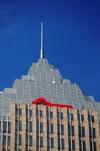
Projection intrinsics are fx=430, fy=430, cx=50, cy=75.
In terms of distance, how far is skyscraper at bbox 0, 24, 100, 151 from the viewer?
435 ft

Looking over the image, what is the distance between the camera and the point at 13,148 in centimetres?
12938

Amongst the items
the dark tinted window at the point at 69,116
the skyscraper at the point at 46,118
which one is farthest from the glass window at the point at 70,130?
the dark tinted window at the point at 69,116

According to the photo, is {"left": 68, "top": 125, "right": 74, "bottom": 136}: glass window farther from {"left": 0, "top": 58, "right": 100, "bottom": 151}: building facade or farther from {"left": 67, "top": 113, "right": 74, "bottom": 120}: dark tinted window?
{"left": 67, "top": 113, "right": 74, "bottom": 120}: dark tinted window

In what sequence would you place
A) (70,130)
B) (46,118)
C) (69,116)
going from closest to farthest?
(46,118), (70,130), (69,116)

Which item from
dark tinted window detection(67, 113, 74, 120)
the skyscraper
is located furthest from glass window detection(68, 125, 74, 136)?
dark tinted window detection(67, 113, 74, 120)

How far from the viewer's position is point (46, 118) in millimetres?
137125

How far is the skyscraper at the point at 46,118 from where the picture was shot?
435 ft

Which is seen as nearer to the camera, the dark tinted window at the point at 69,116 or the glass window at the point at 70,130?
the glass window at the point at 70,130

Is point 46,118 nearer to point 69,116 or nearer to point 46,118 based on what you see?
point 46,118

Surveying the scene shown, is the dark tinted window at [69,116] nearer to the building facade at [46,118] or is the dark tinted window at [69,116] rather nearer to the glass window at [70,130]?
the building facade at [46,118]

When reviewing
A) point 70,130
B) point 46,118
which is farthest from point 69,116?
point 46,118

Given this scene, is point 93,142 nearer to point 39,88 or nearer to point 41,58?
point 39,88


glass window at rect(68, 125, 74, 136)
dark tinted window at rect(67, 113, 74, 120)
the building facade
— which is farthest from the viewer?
dark tinted window at rect(67, 113, 74, 120)

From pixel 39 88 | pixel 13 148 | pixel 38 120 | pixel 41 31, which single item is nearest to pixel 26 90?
pixel 39 88
